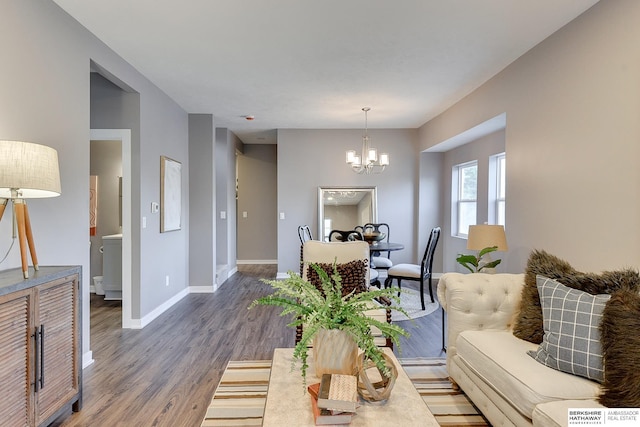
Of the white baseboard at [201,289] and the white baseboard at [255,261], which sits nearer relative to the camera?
the white baseboard at [201,289]

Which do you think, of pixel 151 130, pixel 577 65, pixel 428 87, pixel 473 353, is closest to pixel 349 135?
pixel 428 87

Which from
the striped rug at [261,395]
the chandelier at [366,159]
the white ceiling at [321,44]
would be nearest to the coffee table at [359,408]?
the striped rug at [261,395]

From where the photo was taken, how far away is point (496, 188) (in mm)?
4777

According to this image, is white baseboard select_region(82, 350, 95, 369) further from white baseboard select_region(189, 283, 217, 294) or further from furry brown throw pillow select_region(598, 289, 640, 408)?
furry brown throw pillow select_region(598, 289, 640, 408)

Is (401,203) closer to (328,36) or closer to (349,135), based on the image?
(349,135)

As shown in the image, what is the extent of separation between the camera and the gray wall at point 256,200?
7891 mm

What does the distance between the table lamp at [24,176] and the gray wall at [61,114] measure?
0.96 ft

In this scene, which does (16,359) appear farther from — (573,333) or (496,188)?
(496,188)

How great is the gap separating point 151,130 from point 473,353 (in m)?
3.82

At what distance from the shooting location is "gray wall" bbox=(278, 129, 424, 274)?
6.20 meters

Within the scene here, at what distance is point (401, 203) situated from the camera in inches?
247

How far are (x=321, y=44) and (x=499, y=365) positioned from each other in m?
2.68

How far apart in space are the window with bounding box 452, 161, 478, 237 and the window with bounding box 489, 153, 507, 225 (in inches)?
19.7

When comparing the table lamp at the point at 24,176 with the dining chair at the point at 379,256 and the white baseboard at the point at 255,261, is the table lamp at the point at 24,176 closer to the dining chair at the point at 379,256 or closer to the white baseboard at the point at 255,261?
the dining chair at the point at 379,256
